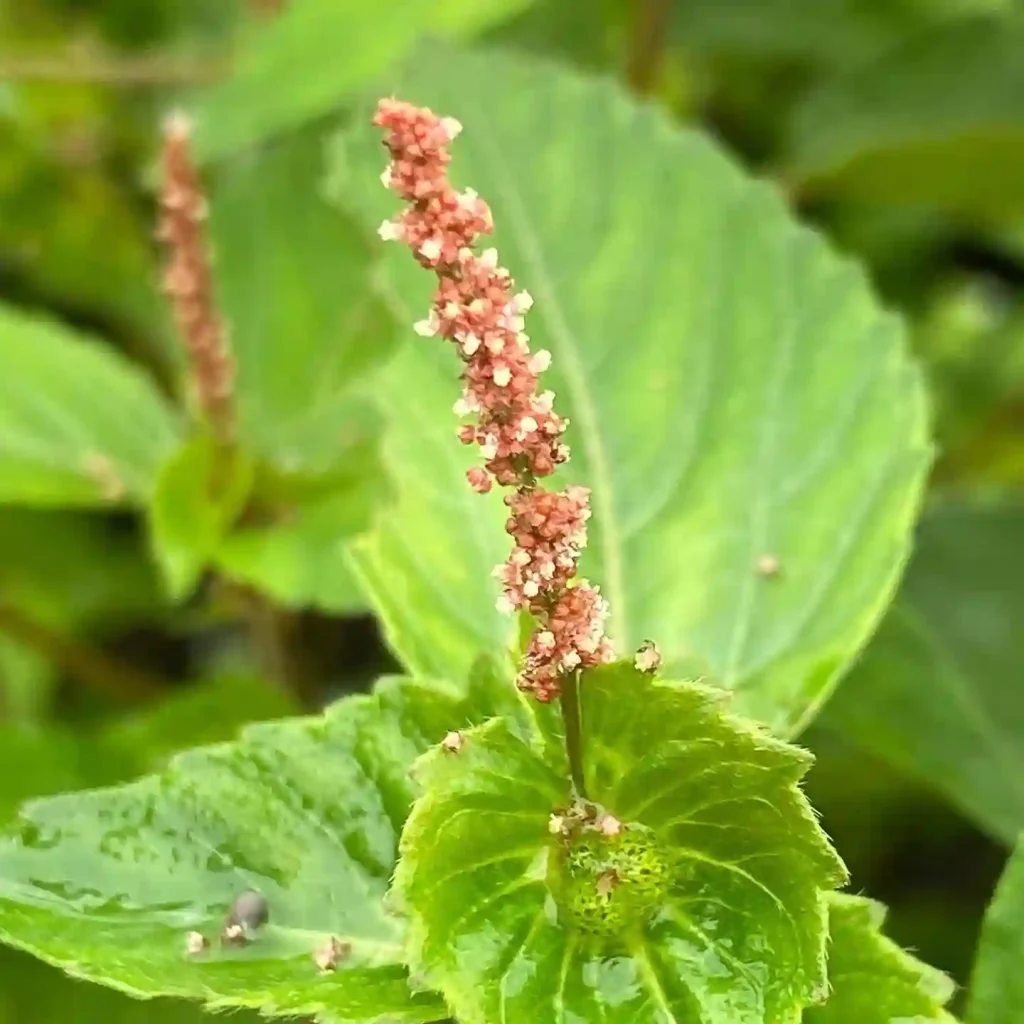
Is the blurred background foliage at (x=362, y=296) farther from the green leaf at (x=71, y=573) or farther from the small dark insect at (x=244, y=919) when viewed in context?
the small dark insect at (x=244, y=919)

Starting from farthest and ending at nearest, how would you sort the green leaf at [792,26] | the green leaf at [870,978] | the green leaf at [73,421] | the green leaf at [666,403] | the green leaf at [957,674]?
the green leaf at [792,26]
the green leaf at [73,421]
the green leaf at [957,674]
the green leaf at [666,403]
the green leaf at [870,978]

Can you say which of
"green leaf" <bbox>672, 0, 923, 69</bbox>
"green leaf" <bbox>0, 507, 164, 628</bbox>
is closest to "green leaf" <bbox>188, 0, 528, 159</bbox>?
"green leaf" <bbox>672, 0, 923, 69</bbox>

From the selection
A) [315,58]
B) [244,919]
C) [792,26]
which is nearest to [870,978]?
[244,919]

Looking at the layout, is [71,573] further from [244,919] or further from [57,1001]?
[244,919]

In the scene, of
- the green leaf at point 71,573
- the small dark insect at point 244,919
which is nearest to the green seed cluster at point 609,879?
the small dark insect at point 244,919

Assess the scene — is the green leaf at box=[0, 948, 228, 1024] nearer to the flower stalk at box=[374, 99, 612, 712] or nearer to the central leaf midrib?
the central leaf midrib

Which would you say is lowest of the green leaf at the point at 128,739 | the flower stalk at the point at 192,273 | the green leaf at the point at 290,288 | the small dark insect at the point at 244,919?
the small dark insect at the point at 244,919
